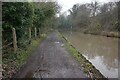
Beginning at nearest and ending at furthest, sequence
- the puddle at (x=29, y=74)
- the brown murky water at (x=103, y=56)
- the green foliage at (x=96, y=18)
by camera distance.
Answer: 1. the puddle at (x=29, y=74)
2. the brown murky water at (x=103, y=56)
3. the green foliage at (x=96, y=18)

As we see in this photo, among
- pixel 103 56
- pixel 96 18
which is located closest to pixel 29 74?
pixel 103 56

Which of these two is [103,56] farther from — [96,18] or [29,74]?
[96,18]

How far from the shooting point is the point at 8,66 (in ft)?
27.7

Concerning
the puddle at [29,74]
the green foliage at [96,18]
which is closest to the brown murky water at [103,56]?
the puddle at [29,74]

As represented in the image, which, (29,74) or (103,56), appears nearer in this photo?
(29,74)

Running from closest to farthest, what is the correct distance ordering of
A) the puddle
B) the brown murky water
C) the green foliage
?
the puddle → the brown murky water → the green foliage

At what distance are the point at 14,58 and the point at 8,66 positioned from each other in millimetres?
1500

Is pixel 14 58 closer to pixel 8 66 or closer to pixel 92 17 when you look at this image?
pixel 8 66

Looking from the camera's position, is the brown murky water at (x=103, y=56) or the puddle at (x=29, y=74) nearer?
the puddle at (x=29, y=74)

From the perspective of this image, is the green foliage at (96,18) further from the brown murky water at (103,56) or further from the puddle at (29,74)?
the puddle at (29,74)

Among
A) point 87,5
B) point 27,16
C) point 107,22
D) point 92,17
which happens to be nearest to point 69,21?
point 87,5

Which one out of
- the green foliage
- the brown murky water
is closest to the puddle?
the brown murky water

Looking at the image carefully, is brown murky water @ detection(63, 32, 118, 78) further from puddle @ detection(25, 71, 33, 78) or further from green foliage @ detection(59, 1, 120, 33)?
green foliage @ detection(59, 1, 120, 33)

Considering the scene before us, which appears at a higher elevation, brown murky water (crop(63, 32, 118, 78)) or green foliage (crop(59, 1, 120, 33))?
green foliage (crop(59, 1, 120, 33))
